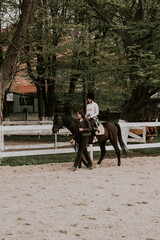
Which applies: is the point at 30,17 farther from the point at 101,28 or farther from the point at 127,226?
the point at 101,28

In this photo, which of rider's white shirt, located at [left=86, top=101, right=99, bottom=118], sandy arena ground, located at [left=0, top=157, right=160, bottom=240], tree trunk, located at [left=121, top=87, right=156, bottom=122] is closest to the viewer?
sandy arena ground, located at [left=0, top=157, right=160, bottom=240]

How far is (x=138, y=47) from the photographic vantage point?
57.4 feet

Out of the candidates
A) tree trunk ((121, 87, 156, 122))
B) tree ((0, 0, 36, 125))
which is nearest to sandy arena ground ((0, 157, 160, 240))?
tree ((0, 0, 36, 125))

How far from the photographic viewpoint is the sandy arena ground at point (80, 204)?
5.15 m

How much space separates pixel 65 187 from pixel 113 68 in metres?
10.1

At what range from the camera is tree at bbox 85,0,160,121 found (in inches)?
624

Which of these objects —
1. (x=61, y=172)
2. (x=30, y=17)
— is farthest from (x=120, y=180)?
(x=30, y=17)

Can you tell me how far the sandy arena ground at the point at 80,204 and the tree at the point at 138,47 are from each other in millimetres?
5985

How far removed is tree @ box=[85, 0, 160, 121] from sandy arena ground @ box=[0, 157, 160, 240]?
236 inches

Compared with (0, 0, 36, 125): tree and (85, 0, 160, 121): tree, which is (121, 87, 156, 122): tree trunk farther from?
(0, 0, 36, 125): tree

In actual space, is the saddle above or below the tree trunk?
below

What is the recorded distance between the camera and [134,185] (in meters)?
8.90

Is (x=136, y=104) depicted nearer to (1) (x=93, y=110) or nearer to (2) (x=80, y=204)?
(1) (x=93, y=110)

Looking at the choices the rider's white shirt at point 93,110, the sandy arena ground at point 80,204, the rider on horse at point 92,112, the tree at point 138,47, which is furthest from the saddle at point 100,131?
the tree at point 138,47
